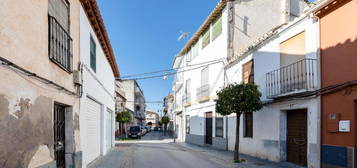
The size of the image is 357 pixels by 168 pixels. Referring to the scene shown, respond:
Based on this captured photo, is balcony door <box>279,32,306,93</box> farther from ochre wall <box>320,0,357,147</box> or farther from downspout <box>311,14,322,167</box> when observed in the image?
ochre wall <box>320,0,357,147</box>

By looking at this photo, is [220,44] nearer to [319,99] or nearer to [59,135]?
[319,99]

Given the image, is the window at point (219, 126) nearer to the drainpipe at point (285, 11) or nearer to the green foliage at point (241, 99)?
the green foliage at point (241, 99)

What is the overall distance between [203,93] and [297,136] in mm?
10884

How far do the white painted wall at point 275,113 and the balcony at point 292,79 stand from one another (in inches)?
13.5

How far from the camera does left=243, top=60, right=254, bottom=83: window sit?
43.8ft

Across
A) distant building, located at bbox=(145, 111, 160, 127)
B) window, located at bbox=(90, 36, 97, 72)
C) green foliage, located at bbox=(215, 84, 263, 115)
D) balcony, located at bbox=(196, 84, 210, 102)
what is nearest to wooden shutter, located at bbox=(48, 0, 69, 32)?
window, located at bbox=(90, 36, 97, 72)

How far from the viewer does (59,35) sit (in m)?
6.32

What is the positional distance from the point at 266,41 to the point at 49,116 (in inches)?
371

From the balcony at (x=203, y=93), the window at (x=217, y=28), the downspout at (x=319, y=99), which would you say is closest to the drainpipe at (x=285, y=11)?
the window at (x=217, y=28)

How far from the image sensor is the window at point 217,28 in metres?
17.9

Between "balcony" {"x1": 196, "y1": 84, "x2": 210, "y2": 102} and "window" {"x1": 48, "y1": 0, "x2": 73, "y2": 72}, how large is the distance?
13.4 metres

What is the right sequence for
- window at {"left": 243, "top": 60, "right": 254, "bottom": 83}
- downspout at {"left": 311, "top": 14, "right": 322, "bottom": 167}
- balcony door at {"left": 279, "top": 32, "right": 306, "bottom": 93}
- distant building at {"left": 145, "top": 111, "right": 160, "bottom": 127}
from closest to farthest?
1. downspout at {"left": 311, "top": 14, "right": 322, "bottom": 167}
2. balcony door at {"left": 279, "top": 32, "right": 306, "bottom": 93}
3. window at {"left": 243, "top": 60, "right": 254, "bottom": 83}
4. distant building at {"left": 145, "top": 111, "right": 160, "bottom": 127}

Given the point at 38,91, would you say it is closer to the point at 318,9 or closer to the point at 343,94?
the point at 343,94

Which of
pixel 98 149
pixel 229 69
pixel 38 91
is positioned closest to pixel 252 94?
pixel 229 69
